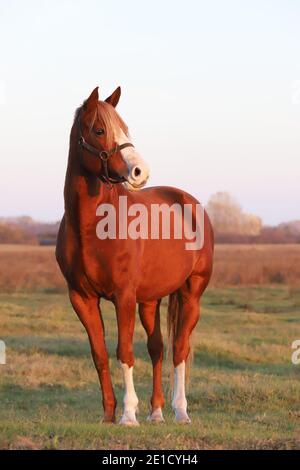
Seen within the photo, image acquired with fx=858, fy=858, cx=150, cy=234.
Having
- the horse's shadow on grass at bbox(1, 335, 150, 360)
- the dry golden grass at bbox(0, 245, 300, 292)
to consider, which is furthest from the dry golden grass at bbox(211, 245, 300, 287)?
the horse's shadow on grass at bbox(1, 335, 150, 360)

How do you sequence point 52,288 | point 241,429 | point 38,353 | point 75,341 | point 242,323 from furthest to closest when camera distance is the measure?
point 52,288 < point 242,323 < point 75,341 < point 38,353 < point 241,429

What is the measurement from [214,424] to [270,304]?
69.5 ft

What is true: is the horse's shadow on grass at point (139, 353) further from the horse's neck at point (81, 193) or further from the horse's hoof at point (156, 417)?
the horse's neck at point (81, 193)

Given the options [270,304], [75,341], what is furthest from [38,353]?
[270,304]

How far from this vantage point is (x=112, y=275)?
6.80 metres

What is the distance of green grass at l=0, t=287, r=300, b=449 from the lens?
6.16 meters

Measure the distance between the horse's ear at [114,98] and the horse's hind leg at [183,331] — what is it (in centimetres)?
202

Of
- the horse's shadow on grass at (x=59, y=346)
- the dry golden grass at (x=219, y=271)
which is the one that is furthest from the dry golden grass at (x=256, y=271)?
the horse's shadow on grass at (x=59, y=346)

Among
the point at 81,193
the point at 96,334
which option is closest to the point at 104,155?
the point at 81,193

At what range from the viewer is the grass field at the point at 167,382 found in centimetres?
618

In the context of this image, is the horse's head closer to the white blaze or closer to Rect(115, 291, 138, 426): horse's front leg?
the white blaze

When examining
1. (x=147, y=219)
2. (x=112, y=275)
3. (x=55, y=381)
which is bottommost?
(x=55, y=381)

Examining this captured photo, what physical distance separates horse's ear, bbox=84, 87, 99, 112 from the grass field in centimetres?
242
